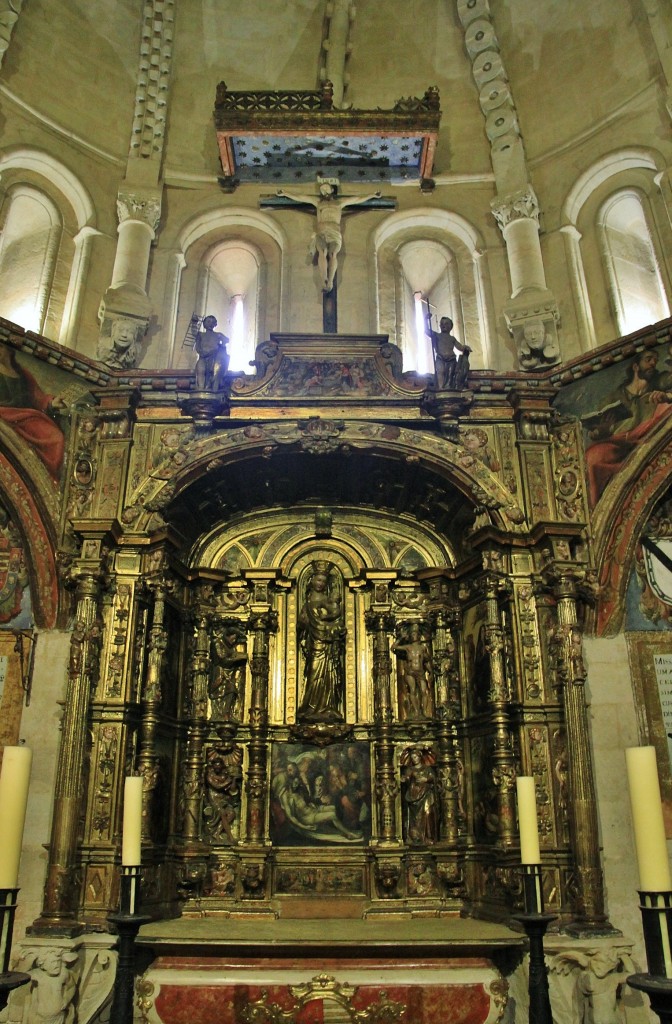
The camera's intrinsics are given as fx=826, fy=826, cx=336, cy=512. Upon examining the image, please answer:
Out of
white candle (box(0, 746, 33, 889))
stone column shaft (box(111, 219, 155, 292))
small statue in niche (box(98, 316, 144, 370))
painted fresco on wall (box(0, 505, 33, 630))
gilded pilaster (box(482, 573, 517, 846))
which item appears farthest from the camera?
stone column shaft (box(111, 219, 155, 292))

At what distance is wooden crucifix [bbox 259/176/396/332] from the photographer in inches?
460

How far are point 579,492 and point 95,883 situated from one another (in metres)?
6.53

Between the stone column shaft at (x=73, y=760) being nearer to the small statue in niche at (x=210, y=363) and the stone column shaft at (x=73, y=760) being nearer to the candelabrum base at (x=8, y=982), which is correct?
the small statue in niche at (x=210, y=363)

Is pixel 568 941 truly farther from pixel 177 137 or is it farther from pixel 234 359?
pixel 177 137

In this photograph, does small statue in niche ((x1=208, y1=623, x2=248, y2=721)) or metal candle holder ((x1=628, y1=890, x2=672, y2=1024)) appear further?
small statue in niche ((x1=208, y1=623, x2=248, y2=721))

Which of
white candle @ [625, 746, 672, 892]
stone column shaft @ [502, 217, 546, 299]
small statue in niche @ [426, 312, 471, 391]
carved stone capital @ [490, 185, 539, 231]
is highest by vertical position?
carved stone capital @ [490, 185, 539, 231]

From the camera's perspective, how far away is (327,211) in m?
12.2

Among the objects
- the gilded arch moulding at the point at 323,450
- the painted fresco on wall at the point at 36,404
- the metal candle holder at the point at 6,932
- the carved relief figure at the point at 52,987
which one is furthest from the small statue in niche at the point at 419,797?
the metal candle holder at the point at 6,932

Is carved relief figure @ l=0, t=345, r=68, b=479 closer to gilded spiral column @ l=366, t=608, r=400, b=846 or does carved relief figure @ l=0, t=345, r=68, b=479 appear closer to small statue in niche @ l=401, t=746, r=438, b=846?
gilded spiral column @ l=366, t=608, r=400, b=846

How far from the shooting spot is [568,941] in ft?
24.6

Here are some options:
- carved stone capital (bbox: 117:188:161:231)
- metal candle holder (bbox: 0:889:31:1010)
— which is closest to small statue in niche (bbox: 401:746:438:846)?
metal candle holder (bbox: 0:889:31:1010)

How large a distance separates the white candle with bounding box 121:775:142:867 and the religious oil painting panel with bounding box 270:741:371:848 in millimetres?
4549

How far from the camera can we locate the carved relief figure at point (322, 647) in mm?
10078

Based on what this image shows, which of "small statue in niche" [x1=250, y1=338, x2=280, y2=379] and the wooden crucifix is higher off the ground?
the wooden crucifix
